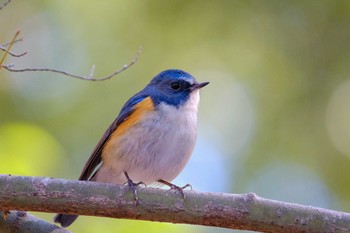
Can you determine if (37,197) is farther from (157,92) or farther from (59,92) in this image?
(59,92)

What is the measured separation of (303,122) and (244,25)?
1.15m

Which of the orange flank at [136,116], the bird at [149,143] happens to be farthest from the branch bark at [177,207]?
the orange flank at [136,116]

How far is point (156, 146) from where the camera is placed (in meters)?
4.66

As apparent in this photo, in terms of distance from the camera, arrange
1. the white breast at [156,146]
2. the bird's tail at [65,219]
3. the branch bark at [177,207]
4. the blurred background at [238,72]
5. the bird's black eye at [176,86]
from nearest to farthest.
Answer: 1. the branch bark at [177,207]
2. the white breast at [156,146]
3. the bird's tail at [65,219]
4. the bird's black eye at [176,86]
5. the blurred background at [238,72]

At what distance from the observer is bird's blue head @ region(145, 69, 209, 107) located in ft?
16.2

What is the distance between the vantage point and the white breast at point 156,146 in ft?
15.3

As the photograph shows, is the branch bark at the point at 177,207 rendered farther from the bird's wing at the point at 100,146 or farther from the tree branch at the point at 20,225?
the bird's wing at the point at 100,146

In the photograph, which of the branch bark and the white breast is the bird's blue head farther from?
the branch bark

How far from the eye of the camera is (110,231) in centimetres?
491

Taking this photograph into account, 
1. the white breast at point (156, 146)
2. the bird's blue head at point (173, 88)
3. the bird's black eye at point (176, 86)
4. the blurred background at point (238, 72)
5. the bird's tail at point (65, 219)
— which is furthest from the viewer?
the blurred background at point (238, 72)

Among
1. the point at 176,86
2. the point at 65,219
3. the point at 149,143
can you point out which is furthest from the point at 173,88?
the point at 65,219

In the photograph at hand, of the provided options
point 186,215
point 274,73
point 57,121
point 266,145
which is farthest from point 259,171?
point 186,215

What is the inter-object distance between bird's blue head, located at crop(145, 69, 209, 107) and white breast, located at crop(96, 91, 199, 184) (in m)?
0.12

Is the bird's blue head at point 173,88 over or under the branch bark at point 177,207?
over
